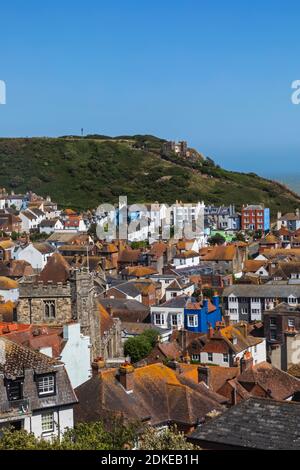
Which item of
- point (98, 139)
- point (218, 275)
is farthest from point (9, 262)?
point (98, 139)

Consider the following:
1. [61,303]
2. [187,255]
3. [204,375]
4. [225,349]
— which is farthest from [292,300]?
[204,375]

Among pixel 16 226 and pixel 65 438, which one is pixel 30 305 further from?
pixel 16 226

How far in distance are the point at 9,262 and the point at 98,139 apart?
9666 centimetres

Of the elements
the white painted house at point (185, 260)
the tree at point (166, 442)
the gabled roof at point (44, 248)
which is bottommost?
the tree at point (166, 442)

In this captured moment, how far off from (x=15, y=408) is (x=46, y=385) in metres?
1.01

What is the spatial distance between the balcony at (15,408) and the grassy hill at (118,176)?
95015 mm

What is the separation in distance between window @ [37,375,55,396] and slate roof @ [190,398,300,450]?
3.77 m

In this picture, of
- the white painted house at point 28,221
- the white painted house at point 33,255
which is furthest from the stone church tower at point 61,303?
the white painted house at point 28,221

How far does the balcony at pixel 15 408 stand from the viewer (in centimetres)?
1848

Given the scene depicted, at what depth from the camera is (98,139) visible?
158m

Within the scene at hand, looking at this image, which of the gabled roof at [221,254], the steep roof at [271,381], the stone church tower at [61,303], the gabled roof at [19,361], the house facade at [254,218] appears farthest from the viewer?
the house facade at [254,218]

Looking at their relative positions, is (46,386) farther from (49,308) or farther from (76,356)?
(49,308)

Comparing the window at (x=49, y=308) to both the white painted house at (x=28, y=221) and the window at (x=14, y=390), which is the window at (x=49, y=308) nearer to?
the window at (x=14, y=390)

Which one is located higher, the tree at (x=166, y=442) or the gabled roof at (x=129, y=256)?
the gabled roof at (x=129, y=256)
